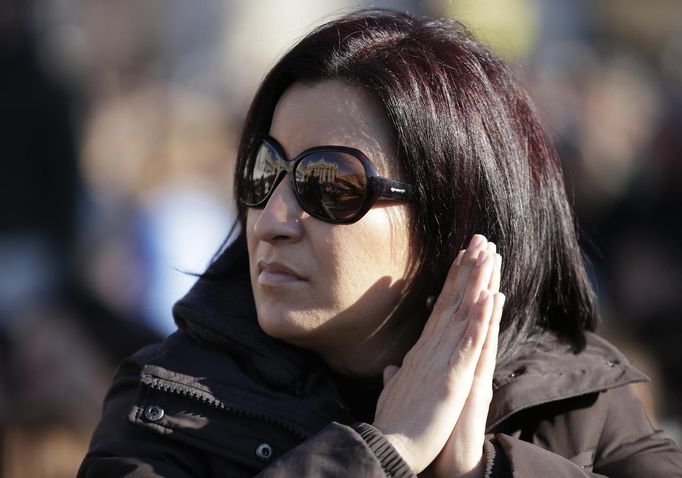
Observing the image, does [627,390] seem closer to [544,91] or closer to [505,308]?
[505,308]

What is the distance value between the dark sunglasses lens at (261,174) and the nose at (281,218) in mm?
48

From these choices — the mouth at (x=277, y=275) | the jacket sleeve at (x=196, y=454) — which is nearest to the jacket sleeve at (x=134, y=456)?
the jacket sleeve at (x=196, y=454)

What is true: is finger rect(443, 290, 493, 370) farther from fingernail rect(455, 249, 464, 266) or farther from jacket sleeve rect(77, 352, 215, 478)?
jacket sleeve rect(77, 352, 215, 478)

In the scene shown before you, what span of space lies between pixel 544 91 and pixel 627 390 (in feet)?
15.7

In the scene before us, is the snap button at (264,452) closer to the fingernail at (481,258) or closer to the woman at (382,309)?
the woman at (382,309)

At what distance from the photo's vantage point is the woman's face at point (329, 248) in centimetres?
237

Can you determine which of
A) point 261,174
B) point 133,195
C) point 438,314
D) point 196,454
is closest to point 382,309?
point 438,314

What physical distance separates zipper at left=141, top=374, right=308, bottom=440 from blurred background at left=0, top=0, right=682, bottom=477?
1.62 metres

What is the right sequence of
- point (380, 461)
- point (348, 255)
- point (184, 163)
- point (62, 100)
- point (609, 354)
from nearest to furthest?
point (380, 461), point (348, 255), point (609, 354), point (62, 100), point (184, 163)

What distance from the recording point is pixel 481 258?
2375 mm

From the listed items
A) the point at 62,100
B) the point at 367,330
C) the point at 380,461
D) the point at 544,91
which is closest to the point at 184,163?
the point at 62,100

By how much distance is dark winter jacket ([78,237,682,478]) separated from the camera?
228 centimetres

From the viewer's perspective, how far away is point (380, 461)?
84.1 inches

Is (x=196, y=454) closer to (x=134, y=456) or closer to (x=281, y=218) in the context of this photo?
(x=134, y=456)
